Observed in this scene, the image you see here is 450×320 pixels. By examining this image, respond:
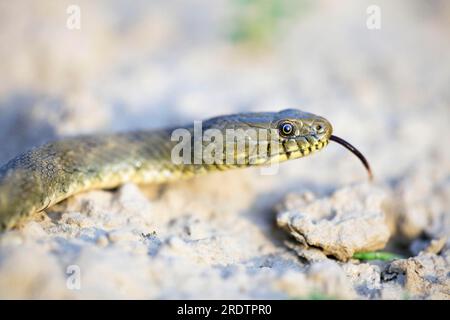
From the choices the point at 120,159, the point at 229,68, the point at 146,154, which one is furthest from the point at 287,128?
the point at 229,68

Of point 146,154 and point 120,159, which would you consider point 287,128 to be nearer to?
point 146,154

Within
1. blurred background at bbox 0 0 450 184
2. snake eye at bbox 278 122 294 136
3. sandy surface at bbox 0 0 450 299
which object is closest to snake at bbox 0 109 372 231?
snake eye at bbox 278 122 294 136

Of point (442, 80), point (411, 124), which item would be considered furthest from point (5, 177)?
point (442, 80)

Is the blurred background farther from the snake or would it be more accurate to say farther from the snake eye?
the snake eye

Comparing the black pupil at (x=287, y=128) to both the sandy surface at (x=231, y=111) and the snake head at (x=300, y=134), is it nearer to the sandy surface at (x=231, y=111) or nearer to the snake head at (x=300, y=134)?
→ the snake head at (x=300, y=134)

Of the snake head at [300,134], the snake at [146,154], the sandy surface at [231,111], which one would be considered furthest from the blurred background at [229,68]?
the snake head at [300,134]

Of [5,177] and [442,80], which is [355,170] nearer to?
[442,80]
